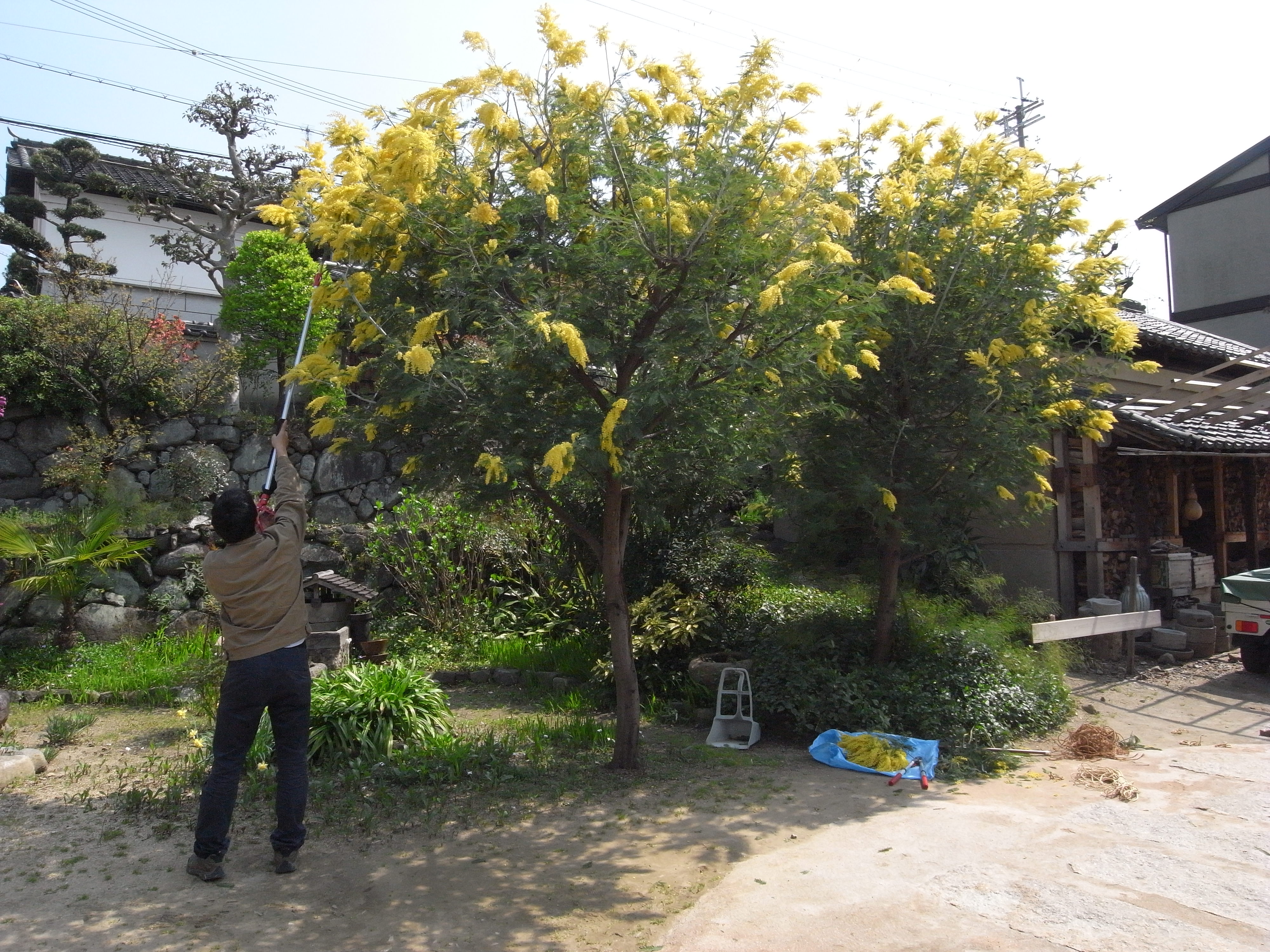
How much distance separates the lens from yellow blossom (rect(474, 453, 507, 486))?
16.4ft

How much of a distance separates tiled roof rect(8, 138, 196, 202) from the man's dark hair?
16.8 metres

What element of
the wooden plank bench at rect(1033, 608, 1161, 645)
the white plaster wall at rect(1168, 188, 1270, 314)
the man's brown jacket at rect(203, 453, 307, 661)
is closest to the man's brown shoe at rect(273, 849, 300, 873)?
the man's brown jacket at rect(203, 453, 307, 661)

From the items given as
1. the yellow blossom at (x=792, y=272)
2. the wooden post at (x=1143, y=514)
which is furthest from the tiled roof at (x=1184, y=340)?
the yellow blossom at (x=792, y=272)

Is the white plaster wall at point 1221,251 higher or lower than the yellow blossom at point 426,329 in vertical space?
higher

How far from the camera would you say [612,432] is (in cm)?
498

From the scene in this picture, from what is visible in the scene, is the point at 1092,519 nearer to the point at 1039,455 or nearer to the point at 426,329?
the point at 1039,455

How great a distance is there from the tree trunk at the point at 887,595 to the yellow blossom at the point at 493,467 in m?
3.83

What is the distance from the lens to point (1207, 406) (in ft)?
37.4

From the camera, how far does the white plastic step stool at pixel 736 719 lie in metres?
7.16

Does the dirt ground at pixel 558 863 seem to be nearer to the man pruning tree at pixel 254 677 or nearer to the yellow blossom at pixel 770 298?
the man pruning tree at pixel 254 677

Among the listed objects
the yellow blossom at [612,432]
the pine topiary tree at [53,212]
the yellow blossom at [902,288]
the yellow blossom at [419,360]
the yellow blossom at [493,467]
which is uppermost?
the pine topiary tree at [53,212]

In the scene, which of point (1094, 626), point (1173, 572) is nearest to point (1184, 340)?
point (1173, 572)

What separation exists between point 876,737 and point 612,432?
3293mm

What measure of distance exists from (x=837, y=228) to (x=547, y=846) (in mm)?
3833
